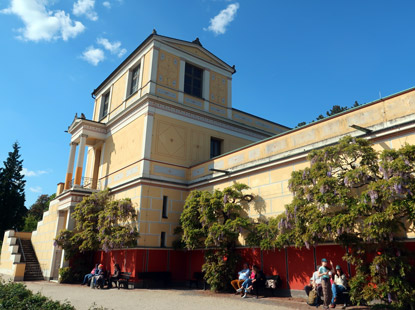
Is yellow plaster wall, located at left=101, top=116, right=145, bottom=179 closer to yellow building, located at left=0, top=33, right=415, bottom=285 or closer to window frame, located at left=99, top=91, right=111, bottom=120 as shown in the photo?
yellow building, located at left=0, top=33, right=415, bottom=285

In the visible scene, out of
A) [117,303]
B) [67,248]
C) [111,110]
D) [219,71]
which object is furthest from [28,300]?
[219,71]

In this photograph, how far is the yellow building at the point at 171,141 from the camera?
51.6 ft

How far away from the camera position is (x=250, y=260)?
52.5 ft

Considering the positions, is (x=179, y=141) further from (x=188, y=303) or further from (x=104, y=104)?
(x=188, y=303)

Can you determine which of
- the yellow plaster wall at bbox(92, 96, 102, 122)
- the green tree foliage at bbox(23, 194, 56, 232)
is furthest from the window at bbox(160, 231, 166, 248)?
the green tree foliage at bbox(23, 194, 56, 232)

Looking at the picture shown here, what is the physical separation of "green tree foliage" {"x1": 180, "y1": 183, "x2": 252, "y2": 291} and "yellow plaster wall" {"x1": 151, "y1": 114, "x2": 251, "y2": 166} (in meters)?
4.11

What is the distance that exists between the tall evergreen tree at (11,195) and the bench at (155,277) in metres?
30.3

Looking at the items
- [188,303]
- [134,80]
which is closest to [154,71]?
[134,80]

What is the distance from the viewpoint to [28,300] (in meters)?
9.25

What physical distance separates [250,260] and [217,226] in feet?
7.51

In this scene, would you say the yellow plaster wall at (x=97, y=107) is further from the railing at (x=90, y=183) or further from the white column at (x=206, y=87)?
the white column at (x=206, y=87)

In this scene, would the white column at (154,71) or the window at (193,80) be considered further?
the window at (193,80)

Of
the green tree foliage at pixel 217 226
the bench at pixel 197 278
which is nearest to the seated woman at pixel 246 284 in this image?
the green tree foliage at pixel 217 226

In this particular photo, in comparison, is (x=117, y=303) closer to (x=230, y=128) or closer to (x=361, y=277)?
(x=361, y=277)
